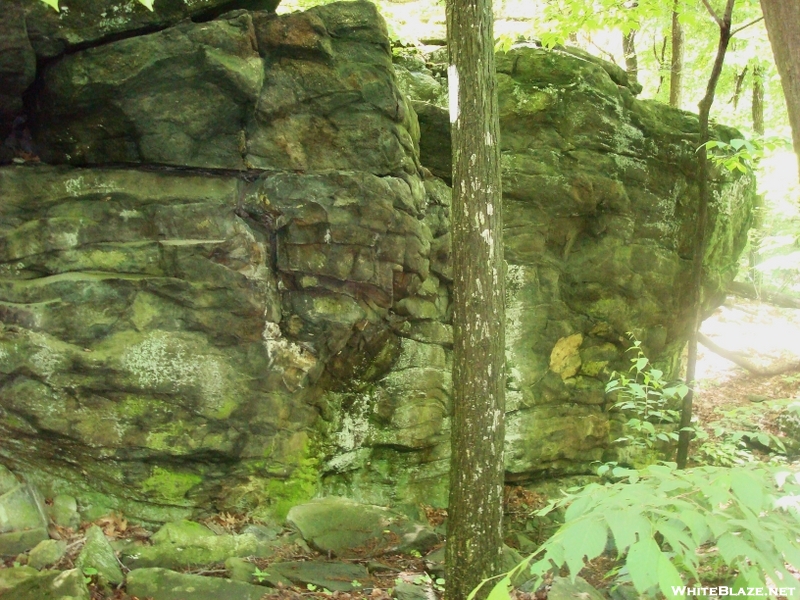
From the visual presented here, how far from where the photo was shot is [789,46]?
13.5ft

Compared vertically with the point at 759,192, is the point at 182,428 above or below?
below

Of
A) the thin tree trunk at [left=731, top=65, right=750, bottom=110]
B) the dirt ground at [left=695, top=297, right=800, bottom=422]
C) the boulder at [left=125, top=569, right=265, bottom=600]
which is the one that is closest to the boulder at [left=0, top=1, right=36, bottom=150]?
the boulder at [left=125, top=569, right=265, bottom=600]

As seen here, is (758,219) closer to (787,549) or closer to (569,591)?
(569,591)

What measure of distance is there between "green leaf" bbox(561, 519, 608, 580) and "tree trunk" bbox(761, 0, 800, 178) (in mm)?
3624

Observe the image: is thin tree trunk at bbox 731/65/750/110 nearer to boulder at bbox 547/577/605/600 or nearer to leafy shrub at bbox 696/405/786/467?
leafy shrub at bbox 696/405/786/467

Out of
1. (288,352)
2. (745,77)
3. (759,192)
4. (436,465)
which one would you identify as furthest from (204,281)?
(745,77)

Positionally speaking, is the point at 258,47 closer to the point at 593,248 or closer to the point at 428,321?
the point at 428,321

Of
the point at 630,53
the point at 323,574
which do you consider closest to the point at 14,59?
the point at 323,574

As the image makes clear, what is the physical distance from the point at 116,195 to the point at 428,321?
14.0 feet

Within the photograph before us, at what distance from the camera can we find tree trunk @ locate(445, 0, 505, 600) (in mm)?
5059

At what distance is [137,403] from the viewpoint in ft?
21.3

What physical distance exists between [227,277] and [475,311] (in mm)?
3113

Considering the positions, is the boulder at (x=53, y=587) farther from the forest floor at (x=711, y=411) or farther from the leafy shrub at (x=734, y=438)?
the leafy shrub at (x=734, y=438)

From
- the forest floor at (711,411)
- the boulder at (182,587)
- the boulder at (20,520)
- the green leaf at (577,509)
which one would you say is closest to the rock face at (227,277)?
the boulder at (20,520)
